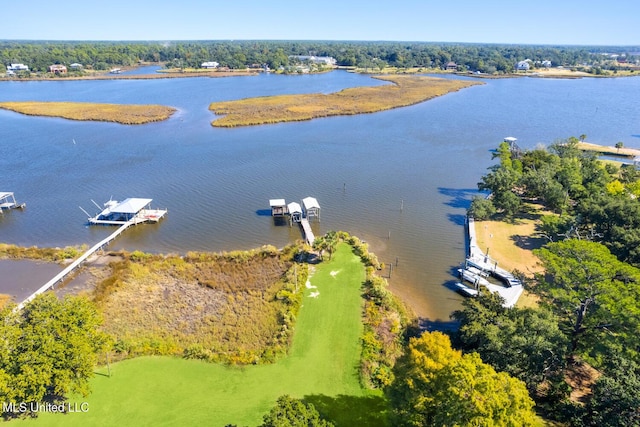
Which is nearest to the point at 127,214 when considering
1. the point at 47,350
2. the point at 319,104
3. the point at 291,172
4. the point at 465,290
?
the point at 291,172

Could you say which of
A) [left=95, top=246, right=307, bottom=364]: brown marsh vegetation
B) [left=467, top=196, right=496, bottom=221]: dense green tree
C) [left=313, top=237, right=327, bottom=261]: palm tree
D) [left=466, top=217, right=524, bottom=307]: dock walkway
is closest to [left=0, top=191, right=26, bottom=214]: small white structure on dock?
[left=95, top=246, right=307, bottom=364]: brown marsh vegetation

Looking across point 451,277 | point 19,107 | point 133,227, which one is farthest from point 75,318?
point 19,107

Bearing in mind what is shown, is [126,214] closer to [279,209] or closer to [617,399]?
[279,209]

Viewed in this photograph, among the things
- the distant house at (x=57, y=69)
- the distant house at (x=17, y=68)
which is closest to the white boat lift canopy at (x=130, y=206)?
the distant house at (x=57, y=69)

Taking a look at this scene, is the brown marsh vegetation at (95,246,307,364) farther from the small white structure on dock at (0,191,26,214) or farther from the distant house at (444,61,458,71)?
the distant house at (444,61,458,71)

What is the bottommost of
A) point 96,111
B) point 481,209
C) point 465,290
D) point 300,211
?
point 465,290

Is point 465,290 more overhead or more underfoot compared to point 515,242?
more underfoot

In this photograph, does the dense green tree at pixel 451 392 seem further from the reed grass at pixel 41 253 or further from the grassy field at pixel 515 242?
the reed grass at pixel 41 253

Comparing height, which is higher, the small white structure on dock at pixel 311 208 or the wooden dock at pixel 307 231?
the small white structure on dock at pixel 311 208
